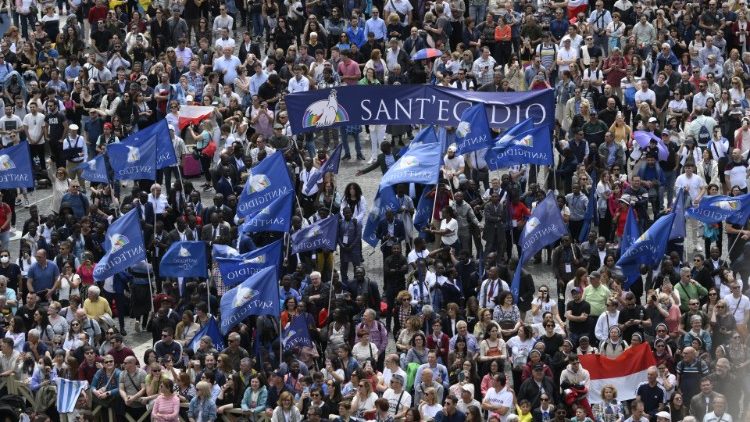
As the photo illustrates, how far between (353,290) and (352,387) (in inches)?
135

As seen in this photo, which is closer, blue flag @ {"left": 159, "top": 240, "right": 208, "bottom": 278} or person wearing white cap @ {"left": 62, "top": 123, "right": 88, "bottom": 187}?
blue flag @ {"left": 159, "top": 240, "right": 208, "bottom": 278}

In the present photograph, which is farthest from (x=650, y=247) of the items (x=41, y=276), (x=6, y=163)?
(x=6, y=163)

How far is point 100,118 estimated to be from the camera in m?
42.6

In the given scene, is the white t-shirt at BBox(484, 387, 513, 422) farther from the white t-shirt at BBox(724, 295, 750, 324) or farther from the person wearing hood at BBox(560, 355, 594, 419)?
the white t-shirt at BBox(724, 295, 750, 324)

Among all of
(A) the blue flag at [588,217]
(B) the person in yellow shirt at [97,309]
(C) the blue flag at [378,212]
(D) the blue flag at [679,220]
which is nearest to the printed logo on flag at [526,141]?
(A) the blue flag at [588,217]

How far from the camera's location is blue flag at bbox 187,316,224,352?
1303 inches

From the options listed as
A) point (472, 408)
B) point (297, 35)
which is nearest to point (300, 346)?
point (472, 408)

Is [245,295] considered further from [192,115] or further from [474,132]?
[192,115]

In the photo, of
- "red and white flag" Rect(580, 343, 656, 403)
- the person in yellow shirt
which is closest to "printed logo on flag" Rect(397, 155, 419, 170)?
the person in yellow shirt

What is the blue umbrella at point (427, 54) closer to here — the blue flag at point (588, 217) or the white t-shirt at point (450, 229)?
the blue flag at point (588, 217)

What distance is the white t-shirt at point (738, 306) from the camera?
33031 mm

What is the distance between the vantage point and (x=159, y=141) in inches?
1491

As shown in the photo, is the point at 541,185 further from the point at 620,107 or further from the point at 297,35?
the point at 297,35

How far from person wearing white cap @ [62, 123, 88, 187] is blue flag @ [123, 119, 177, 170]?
3.34 meters
